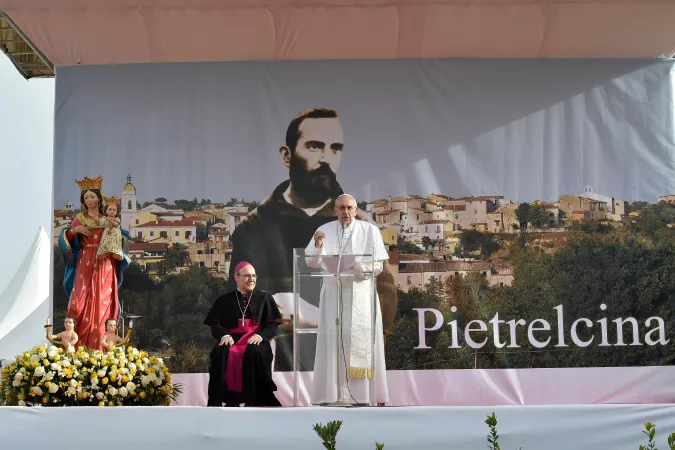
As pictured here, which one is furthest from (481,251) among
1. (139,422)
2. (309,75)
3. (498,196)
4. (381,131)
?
(139,422)

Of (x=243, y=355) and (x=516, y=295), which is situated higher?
(x=516, y=295)

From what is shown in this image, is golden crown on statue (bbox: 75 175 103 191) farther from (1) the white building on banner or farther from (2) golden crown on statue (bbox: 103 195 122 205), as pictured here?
(1) the white building on banner

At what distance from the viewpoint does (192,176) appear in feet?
28.8

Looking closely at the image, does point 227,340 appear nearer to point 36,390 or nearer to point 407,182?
point 36,390

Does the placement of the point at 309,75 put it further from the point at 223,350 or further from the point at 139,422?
the point at 139,422

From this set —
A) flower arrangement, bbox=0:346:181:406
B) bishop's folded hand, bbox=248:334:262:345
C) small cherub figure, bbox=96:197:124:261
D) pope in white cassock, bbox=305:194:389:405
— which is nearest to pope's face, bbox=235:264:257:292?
bishop's folded hand, bbox=248:334:262:345

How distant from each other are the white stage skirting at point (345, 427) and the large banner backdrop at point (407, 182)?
3790mm

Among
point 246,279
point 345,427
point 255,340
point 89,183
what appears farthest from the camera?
point 89,183

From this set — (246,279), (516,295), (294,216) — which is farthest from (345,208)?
(516,295)

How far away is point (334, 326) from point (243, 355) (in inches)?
31.7

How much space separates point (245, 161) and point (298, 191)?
20.9 inches

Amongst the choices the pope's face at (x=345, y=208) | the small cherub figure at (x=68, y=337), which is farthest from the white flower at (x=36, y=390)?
the pope's face at (x=345, y=208)

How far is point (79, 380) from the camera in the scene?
5.98 meters

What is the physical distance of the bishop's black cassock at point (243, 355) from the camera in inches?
269
